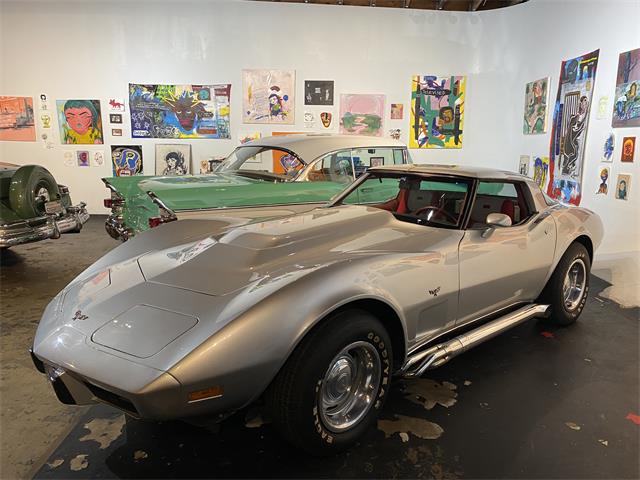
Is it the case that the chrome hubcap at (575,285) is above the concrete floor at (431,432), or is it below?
above

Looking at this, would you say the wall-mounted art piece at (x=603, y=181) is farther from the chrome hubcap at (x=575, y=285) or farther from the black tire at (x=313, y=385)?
the black tire at (x=313, y=385)

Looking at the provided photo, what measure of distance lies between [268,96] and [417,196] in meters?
5.26

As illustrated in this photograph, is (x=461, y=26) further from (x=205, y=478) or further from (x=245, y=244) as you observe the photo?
(x=205, y=478)

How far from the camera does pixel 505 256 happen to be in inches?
108

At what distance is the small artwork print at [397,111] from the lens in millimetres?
7883

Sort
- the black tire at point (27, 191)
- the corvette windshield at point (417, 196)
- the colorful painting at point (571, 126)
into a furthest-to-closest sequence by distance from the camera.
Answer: the colorful painting at point (571, 126)
the black tire at point (27, 191)
the corvette windshield at point (417, 196)

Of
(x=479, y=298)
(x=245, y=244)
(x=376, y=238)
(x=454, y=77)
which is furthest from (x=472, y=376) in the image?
(x=454, y=77)

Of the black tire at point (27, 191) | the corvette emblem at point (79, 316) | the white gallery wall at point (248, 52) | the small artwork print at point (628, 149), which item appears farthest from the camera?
the white gallery wall at point (248, 52)

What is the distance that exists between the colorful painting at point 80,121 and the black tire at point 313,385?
24.6 feet

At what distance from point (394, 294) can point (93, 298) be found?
1.37 meters

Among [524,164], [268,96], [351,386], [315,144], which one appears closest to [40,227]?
[315,144]

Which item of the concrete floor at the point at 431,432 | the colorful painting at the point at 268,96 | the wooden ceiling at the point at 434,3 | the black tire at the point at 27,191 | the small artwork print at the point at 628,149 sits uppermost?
the wooden ceiling at the point at 434,3

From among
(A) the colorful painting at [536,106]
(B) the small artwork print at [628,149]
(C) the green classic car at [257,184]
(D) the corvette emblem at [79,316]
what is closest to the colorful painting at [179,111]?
(C) the green classic car at [257,184]

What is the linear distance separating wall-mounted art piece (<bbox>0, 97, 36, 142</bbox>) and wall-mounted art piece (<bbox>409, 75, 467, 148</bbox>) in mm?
6635
